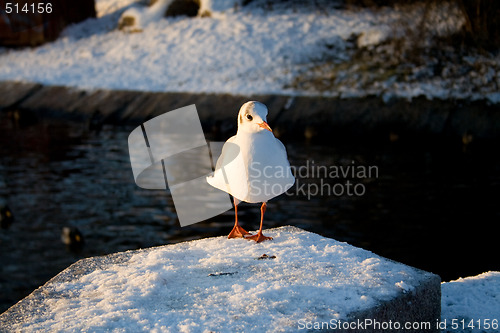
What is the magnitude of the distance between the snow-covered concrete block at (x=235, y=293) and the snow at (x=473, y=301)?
61 centimetres

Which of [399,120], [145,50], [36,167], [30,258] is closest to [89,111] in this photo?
[145,50]

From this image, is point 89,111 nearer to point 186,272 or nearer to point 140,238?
point 140,238

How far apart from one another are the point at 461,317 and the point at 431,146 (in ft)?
30.3

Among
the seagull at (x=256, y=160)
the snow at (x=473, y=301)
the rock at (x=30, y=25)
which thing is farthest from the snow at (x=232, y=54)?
the seagull at (x=256, y=160)

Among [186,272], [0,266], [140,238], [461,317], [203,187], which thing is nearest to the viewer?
[186,272]

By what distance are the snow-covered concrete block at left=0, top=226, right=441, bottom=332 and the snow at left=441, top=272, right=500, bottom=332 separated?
61cm

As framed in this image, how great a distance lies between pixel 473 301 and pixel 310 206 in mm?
5106

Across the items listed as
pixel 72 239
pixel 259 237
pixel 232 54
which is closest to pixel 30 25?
pixel 232 54

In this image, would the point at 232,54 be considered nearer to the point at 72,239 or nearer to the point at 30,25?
the point at 30,25

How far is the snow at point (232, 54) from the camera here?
15664 mm

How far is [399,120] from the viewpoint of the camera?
13.9 metres

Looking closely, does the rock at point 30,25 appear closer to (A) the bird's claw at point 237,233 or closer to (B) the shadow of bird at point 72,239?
(B) the shadow of bird at point 72,239

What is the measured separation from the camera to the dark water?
779 centimetres

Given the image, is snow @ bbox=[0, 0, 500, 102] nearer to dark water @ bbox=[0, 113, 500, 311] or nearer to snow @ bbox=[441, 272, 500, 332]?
dark water @ bbox=[0, 113, 500, 311]
